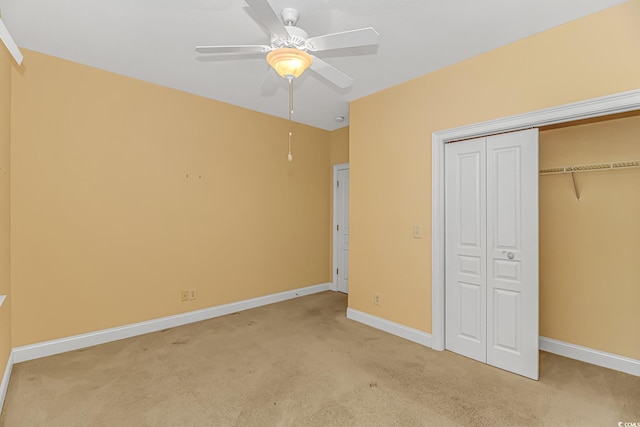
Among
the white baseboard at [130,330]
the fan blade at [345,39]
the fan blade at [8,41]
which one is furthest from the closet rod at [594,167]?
the fan blade at [8,41]

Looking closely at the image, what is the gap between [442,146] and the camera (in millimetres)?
3031

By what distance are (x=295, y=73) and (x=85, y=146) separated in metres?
2.36

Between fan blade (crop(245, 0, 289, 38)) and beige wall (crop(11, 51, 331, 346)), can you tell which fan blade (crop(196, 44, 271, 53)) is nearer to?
fan blade (crop(245, 0, 289, 38))

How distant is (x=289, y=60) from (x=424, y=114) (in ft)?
5.71

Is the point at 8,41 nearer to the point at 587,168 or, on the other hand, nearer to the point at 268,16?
the point at 268,16

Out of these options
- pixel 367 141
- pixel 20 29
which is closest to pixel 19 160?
pixel 20 29

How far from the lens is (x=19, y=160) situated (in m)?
2.67

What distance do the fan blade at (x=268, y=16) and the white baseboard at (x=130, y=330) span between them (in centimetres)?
319

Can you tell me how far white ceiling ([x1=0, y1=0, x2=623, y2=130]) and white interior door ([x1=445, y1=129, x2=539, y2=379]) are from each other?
2.80 feet

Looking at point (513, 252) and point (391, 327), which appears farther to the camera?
point (391, 327)

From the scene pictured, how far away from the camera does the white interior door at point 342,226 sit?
509 centimetres

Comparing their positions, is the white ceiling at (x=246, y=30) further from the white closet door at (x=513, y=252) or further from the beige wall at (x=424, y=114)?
the white closet door at (x=513, y=252)

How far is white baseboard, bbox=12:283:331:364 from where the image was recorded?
2721mm

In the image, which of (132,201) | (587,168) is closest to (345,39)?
(587,168)
